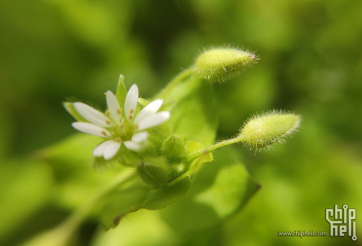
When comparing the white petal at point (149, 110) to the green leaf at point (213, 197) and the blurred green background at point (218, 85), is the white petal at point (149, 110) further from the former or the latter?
the blurred green background at point (218, 85)

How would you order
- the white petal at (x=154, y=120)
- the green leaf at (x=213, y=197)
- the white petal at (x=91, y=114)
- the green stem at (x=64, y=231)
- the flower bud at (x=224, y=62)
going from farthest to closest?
the green stem at (x=64, y=231) < the green leaf at (x=213, y=197) < the flower bud at (x=224, y=62) < the white petal at (x=91, y=114) < the white petal at (x=154, y=120)

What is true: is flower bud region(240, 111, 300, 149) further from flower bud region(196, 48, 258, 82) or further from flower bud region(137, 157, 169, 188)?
flower bud region(137, 157, 169, 188)

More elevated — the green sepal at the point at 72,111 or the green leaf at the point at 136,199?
the green sepal at the point at 72,111

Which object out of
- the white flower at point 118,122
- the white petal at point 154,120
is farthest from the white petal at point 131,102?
the white petal at point 154,120

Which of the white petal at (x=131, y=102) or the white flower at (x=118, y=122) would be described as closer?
the white flower at (x=118, y=122)

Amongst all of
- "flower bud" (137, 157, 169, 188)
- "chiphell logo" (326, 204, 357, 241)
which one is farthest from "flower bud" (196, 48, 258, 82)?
"chiphell logo" (326, 204, 357, 241)

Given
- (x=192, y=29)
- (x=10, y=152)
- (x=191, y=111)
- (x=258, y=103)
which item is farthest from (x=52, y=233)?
(x=192, y=29)

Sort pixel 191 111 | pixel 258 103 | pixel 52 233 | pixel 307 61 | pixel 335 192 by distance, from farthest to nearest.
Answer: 1. pixel 307 61
2. pixel 258 103
3. pixel 335 192
4. pixel 52 233
5. pixel 191 111

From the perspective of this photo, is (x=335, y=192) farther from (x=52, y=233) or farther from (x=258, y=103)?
(x=52, y=233)
